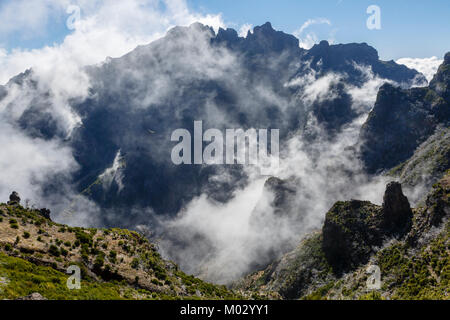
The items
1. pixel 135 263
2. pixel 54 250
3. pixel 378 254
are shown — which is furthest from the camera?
pixel 378 254

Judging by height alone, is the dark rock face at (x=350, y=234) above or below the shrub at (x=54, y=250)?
below

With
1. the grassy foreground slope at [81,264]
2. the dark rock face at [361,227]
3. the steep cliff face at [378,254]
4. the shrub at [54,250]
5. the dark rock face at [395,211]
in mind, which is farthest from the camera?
the dark rock face at [361,227]

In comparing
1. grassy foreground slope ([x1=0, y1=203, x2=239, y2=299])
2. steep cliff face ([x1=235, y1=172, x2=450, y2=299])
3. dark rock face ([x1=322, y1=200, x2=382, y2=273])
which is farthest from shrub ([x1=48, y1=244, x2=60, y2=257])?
dark rock face ([x1=322, y1=200, x2=382, y2=273])

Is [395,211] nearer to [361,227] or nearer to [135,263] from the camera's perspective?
[361,227]

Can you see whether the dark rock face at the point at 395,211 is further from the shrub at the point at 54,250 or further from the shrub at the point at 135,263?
the shrub at the point at 54,250

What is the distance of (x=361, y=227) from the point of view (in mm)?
135500

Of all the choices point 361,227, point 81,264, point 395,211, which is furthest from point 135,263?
point 361,227

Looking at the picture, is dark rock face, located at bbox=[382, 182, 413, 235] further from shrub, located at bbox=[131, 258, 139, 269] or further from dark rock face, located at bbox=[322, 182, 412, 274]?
shrub, located at bbox=[131, 258, 139, 269]

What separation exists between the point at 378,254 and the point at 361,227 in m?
21.0

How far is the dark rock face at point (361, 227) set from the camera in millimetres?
121938

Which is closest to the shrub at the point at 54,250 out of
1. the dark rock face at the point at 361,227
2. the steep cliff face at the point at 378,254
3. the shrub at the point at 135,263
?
the shrub at the point at 135,263

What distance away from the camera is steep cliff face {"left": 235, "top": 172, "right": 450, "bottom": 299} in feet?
278
